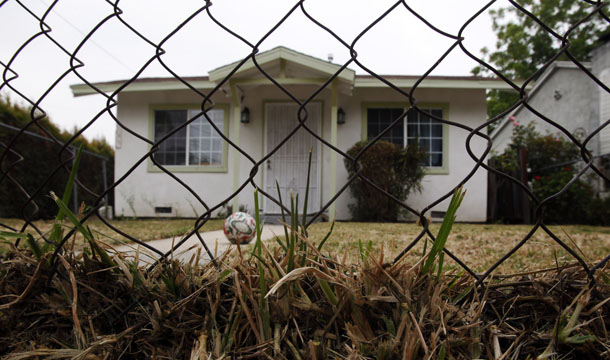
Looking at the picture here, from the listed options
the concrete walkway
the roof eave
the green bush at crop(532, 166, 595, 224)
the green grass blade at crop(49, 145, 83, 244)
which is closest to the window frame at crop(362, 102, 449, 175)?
the green bush at crop(532, 166, 595, 224)

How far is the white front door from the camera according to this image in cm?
880

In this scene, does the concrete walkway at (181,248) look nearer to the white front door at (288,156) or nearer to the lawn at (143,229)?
the lawn at (143,229)

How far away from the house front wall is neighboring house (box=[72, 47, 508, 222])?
0.02 metres

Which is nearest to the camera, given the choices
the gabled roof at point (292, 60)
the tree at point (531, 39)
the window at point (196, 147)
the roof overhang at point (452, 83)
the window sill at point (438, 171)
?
the gabled roof at point (292, 60)

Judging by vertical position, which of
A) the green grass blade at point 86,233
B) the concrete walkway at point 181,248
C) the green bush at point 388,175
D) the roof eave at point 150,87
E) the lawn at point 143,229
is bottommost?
the lawn at point 143,229

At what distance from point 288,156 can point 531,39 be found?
20.2 m

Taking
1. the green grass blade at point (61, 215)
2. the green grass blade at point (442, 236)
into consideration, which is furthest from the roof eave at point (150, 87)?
the green grass blade at point (442, 236)

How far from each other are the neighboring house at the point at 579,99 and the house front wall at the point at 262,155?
7.97ft

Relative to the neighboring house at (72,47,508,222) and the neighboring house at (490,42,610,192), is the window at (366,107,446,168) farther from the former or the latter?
the neighboring house at (490,42,610,192)

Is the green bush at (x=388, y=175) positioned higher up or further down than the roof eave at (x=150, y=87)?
further down

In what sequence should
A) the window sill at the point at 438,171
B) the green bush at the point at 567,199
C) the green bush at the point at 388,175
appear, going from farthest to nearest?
the green bush at the point at 567,199
the window sill at the point at 438,171
the green bush at the point at 388,175

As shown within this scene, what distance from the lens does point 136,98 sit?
30.5 feet

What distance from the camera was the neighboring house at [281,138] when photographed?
8641 millimetres

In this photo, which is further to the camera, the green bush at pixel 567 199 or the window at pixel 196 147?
the window at pixel 196 147
